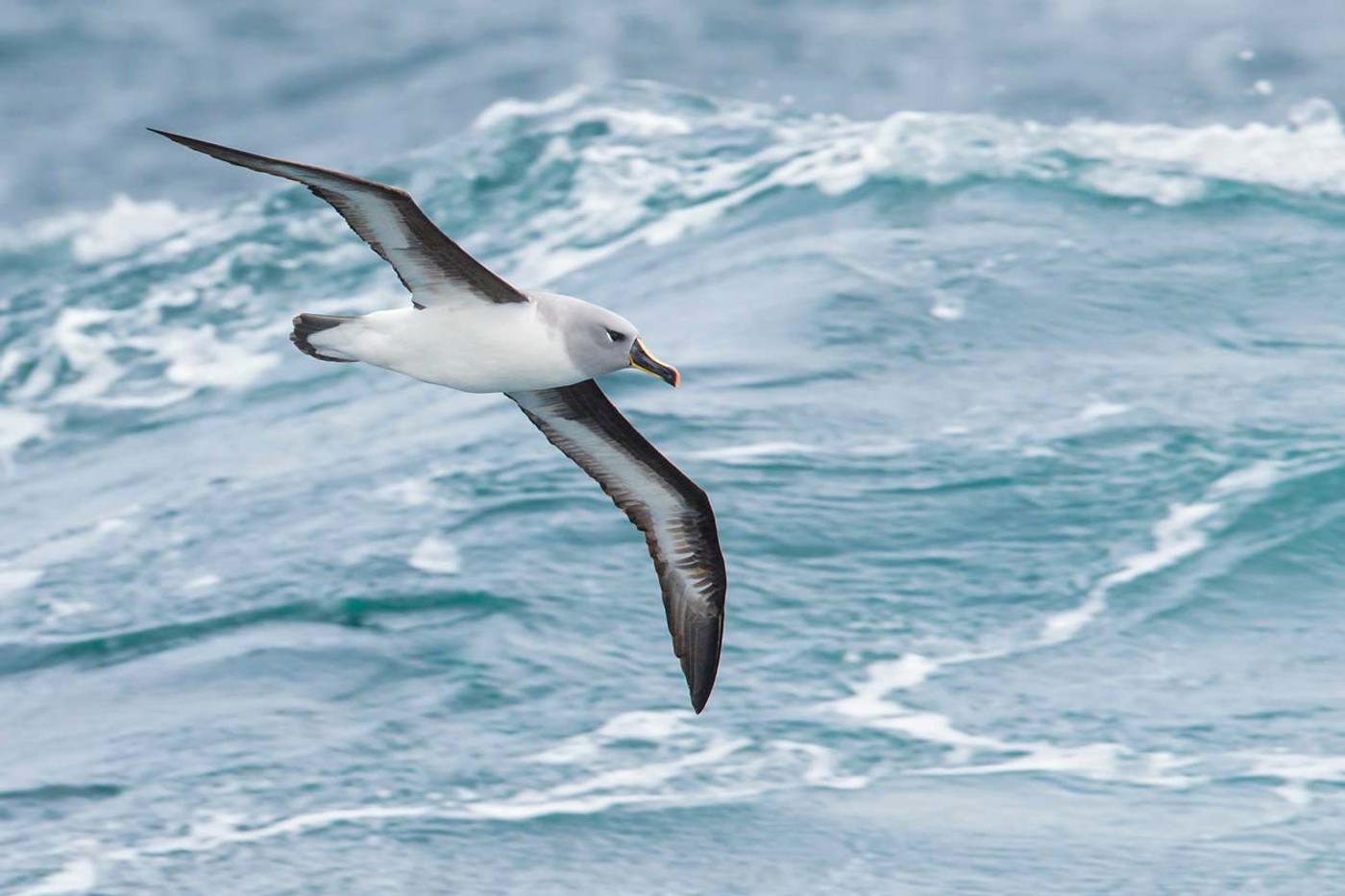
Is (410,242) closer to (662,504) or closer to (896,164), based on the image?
(662,504)

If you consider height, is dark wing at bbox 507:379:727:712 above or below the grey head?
below

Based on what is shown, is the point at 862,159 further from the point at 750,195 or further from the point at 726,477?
the point at 726,477

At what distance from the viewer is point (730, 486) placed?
2720 centimetres

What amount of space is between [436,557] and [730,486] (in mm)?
3732

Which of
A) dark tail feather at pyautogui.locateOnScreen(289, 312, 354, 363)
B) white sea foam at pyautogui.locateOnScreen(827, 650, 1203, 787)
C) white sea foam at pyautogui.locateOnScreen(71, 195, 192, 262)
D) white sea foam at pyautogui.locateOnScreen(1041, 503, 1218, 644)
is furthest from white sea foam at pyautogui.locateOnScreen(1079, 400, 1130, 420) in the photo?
white sea foam at pyautogui.locateOnScreen(71, 195, 192, 262)

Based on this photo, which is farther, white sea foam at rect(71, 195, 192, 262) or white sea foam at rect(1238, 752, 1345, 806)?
white sea foam at rect(71, 195, 192, 262)

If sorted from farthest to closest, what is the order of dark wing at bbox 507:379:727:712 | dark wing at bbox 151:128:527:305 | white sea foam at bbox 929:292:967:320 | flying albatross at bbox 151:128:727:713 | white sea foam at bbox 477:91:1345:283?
white sea foam at bbox 477:91:1345:283, white sea foam at bbox 929:292:967:320, dark wing at bbox 507:379:727:712, flying albatross at bbox 151:128:727:713, dark wing at bbox 151:128:527:305

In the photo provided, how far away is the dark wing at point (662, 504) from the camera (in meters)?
15.5

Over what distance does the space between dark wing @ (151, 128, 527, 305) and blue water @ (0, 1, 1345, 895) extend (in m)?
9.05

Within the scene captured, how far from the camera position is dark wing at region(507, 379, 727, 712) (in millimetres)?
15508

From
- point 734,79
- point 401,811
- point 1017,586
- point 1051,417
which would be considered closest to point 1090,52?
point 734,79

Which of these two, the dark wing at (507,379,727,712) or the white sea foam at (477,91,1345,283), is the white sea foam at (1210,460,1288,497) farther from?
the dark wing at (507,379,727,712)

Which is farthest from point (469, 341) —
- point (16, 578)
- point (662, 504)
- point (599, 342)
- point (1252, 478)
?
point (16, 578)

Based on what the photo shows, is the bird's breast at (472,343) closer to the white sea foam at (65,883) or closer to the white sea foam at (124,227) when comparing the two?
the white sea foam at (65,883)
